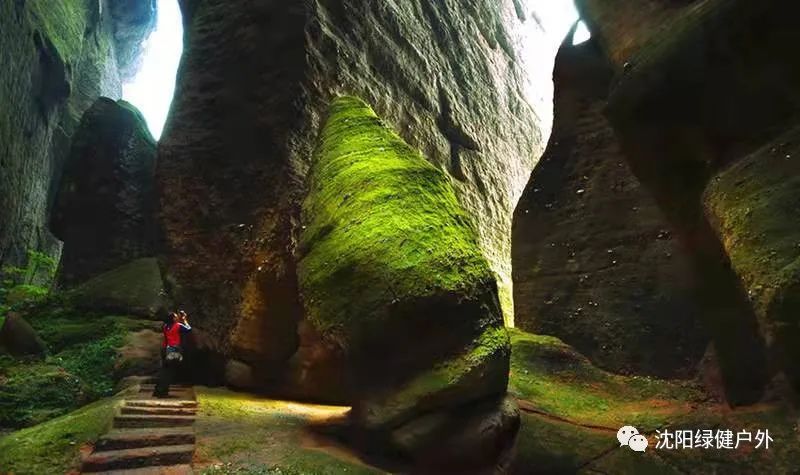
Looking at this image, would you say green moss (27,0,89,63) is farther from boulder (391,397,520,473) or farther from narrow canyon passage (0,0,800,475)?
boulder (391,397,520,473)

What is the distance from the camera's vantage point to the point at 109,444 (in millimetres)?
5453

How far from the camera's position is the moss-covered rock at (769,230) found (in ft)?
13.1

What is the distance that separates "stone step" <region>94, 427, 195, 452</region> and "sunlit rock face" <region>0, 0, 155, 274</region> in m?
16.3

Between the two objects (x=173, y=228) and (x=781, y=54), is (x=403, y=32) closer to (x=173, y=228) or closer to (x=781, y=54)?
(x=173, y=228)

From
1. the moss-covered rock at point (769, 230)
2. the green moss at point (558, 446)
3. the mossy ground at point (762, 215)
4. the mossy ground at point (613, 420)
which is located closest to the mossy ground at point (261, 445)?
the green moss at point (558, 446)

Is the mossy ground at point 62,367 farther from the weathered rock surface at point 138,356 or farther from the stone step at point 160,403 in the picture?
the stone step at point 160,403

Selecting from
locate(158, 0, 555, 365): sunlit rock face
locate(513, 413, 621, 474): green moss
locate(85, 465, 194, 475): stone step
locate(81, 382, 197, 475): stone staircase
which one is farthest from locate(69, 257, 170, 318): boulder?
locate(513, 413, 621, 474): green moss

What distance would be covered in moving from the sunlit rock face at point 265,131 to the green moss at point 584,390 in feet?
15.7

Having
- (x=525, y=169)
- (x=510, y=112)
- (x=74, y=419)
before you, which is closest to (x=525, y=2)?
(x=510, y=112)

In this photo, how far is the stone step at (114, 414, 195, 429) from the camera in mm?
6324

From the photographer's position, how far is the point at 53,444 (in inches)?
215

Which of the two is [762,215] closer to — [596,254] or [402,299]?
[402,299]

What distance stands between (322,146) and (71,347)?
27.8ft

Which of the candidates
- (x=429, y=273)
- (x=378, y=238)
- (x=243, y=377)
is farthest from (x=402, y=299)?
→ (x=243, y=377)
